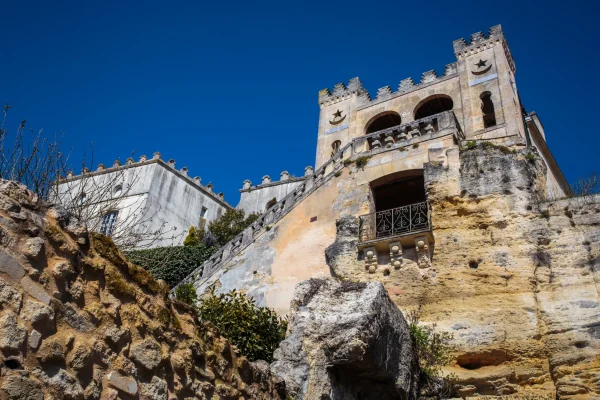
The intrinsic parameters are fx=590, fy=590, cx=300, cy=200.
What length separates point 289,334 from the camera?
300 inches

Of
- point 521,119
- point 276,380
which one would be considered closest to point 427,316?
point 276,380

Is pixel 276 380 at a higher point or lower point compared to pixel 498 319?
lower

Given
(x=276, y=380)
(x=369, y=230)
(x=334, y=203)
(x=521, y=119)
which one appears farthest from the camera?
(x=521, y=119)

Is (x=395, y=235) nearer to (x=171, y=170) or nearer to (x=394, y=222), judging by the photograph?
(x=394, y=222)

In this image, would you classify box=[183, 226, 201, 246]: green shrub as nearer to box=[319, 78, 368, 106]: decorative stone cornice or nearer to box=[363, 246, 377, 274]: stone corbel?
box=[319, 78, 368, 106]: decorative stone cornice

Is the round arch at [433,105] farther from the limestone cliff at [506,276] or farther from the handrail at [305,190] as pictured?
the limestone cliff at [506,276]

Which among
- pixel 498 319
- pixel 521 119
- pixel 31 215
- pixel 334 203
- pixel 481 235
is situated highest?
pixel 521 119

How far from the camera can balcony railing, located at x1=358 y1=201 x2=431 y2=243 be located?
15062 mm

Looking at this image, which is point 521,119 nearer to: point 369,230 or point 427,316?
point 369,230

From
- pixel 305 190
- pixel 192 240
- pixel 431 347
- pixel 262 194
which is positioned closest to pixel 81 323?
pixel 431 347

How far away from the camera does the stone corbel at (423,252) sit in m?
13.9

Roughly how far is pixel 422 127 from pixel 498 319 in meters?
6.71

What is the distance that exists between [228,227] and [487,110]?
13.2 metres

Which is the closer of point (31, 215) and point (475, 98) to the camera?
point (31, 215)
